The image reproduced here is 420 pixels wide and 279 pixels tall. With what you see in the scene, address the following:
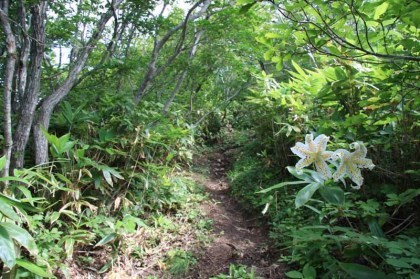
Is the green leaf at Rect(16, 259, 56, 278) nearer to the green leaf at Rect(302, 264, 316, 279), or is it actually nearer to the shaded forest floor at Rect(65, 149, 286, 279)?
the shaded forest floor at Rect(65, 149, 286, 279)

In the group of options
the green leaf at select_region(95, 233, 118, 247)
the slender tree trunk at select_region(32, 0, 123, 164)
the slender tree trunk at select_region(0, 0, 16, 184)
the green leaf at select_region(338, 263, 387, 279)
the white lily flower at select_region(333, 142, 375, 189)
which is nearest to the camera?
the green leaf at select_region(338, 263, 387, 279)

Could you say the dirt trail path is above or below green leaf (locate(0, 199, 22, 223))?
below

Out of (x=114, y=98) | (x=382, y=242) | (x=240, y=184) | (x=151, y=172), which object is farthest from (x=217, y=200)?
(x=382, y=242)

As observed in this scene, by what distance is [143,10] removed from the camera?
12.6 ft

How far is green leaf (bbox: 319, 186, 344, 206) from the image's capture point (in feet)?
5.35

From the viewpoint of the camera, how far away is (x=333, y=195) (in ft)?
5.41

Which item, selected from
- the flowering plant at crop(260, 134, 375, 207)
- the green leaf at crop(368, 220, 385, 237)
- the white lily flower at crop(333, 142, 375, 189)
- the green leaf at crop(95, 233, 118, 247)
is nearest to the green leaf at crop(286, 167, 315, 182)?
the flowering plant at crop(260, 134, 375, 207)

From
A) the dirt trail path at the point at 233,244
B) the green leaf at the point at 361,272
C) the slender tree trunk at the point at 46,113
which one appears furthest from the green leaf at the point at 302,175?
the slender tree trunk at the point at 46,113

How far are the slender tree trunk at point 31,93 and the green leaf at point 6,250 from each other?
46.3 inches

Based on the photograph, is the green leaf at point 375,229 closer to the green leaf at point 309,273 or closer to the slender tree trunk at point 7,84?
the green leaf at point 309,273

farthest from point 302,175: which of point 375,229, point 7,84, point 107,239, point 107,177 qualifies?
point 7,84

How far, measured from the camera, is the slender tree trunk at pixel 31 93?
307 cm

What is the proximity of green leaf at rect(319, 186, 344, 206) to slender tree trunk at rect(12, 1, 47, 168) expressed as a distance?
286 cm

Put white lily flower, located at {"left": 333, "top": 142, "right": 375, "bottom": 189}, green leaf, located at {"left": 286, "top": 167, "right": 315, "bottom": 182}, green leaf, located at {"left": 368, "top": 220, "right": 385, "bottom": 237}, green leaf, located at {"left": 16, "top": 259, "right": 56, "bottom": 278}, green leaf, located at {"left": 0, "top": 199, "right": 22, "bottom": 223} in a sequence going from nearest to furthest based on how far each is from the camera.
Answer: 1. white lily flower, located at {"left": 333, "top": 142, "right": 375, "bottom": 189}
2. green leaf, located at {"left": 286, "top": 167, "right": 315, "bottom": 182}
3. green leaf, located at {"left": 368, "top": 220, "right": 385, "bottom": 237}
4. green leaf, located at {"left": 0, "top": 199, "right": 22, "bottom": 223}
5. green leaf, located at {"left": 16, "top": 259, "right": 56, "bottom": 278}
